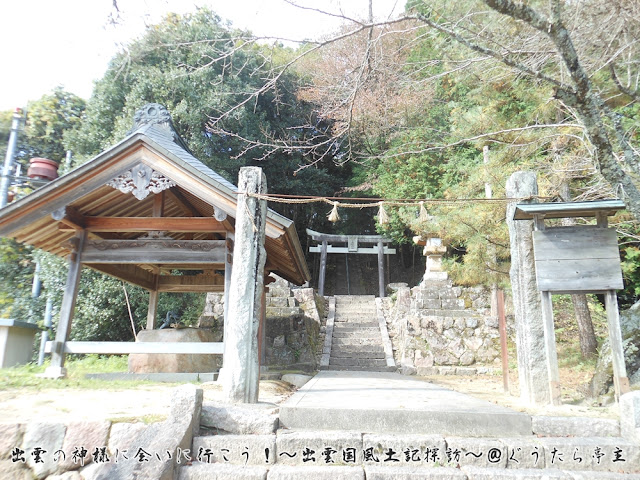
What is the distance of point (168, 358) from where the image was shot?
289 inches

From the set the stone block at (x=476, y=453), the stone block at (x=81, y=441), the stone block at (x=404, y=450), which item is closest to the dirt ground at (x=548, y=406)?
the stone block at (x=476, y=453)

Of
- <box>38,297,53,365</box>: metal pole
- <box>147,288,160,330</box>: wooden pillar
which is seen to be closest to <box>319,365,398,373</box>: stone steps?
<box>147,288,160,330</box>: wooden pillar

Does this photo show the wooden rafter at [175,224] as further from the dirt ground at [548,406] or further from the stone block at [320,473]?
the dirt ground at [548,406]

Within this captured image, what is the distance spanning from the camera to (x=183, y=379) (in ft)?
22.7

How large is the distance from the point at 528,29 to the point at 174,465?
7.27 meters

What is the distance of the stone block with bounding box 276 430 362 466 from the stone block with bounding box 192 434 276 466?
92 mm

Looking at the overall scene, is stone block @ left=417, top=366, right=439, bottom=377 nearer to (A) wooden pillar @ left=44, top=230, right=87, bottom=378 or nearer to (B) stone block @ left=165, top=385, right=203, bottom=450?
(B) stone block @ left=165, top=385, right=203, bottom=450

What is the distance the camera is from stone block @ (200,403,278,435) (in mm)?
3662

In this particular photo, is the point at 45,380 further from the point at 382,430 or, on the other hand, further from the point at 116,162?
the point at 382,430

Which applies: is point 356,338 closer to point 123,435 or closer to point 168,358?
point 168,358

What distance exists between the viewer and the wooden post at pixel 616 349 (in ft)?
14.5

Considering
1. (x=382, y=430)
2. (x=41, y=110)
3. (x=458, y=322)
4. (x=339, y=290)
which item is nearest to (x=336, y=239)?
(x=339, y=290)

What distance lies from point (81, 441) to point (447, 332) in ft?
29.3

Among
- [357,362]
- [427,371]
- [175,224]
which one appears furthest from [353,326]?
[175,224]
